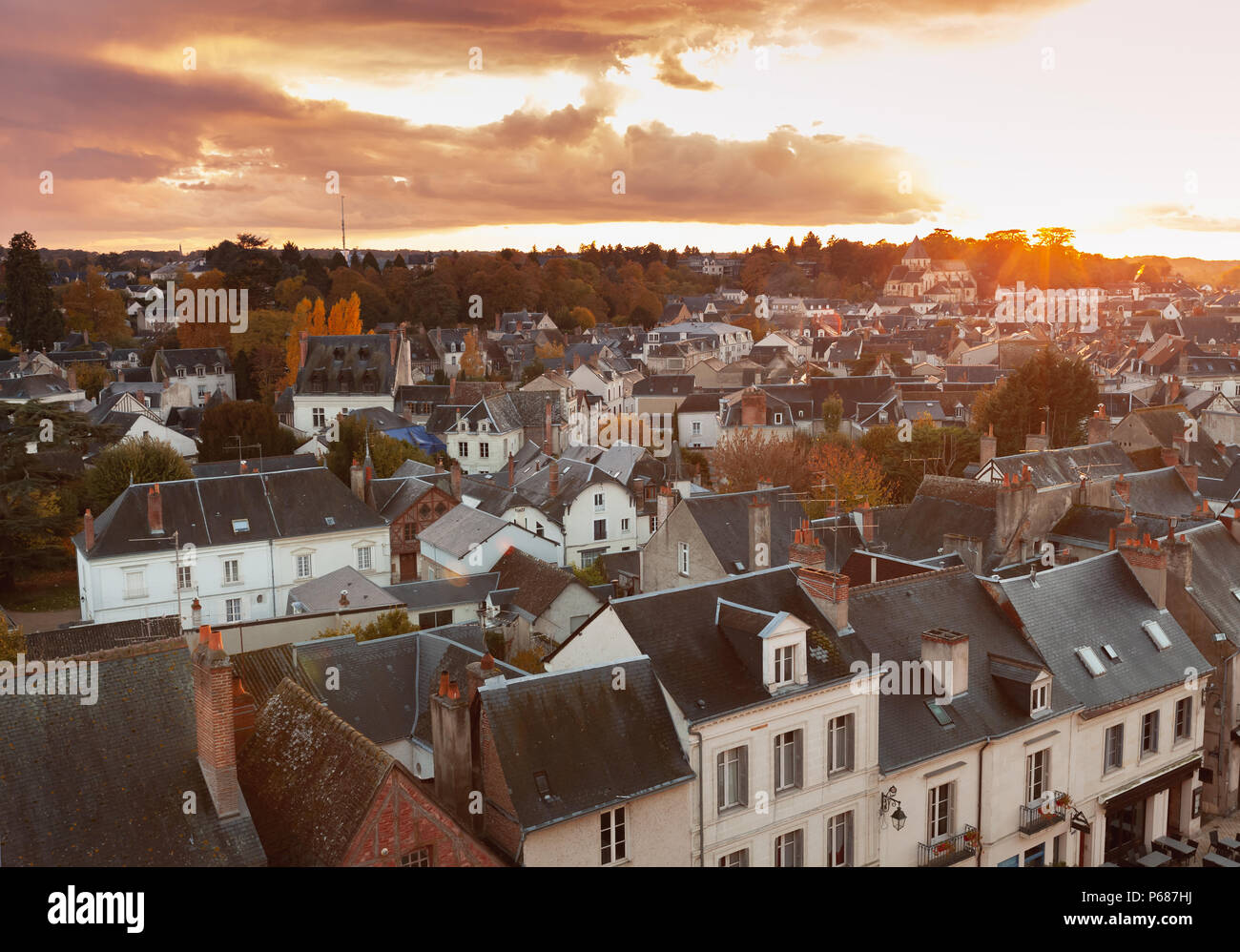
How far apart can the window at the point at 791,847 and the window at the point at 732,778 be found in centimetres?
95

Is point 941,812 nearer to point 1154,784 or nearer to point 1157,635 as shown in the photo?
point 1154,784

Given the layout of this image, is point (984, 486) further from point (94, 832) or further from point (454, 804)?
point (94, 832)

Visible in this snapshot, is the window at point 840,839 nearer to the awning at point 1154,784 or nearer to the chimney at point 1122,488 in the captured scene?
the awning at point 1154,784

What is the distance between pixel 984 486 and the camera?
88.3ft

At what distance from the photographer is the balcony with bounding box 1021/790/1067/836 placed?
54.9 ft

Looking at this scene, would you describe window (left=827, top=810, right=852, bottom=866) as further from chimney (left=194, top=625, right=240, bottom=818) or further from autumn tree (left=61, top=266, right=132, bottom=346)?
autumn tree (left=61, top=266, right=132, bottom=346)

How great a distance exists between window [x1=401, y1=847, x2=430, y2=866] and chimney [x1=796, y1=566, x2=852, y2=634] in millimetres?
7716

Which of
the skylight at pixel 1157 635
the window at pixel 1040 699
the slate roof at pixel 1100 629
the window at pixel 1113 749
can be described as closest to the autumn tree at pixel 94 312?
the slate roof at pixel 1100 629

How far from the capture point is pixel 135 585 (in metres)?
32.9

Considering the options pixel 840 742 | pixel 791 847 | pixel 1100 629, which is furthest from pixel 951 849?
pixel 1100 629

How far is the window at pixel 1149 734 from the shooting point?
18.7m

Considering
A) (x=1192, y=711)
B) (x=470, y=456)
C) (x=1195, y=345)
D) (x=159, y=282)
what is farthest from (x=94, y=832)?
(x=159, y=282)

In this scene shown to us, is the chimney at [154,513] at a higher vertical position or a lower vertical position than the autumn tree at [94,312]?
lower
